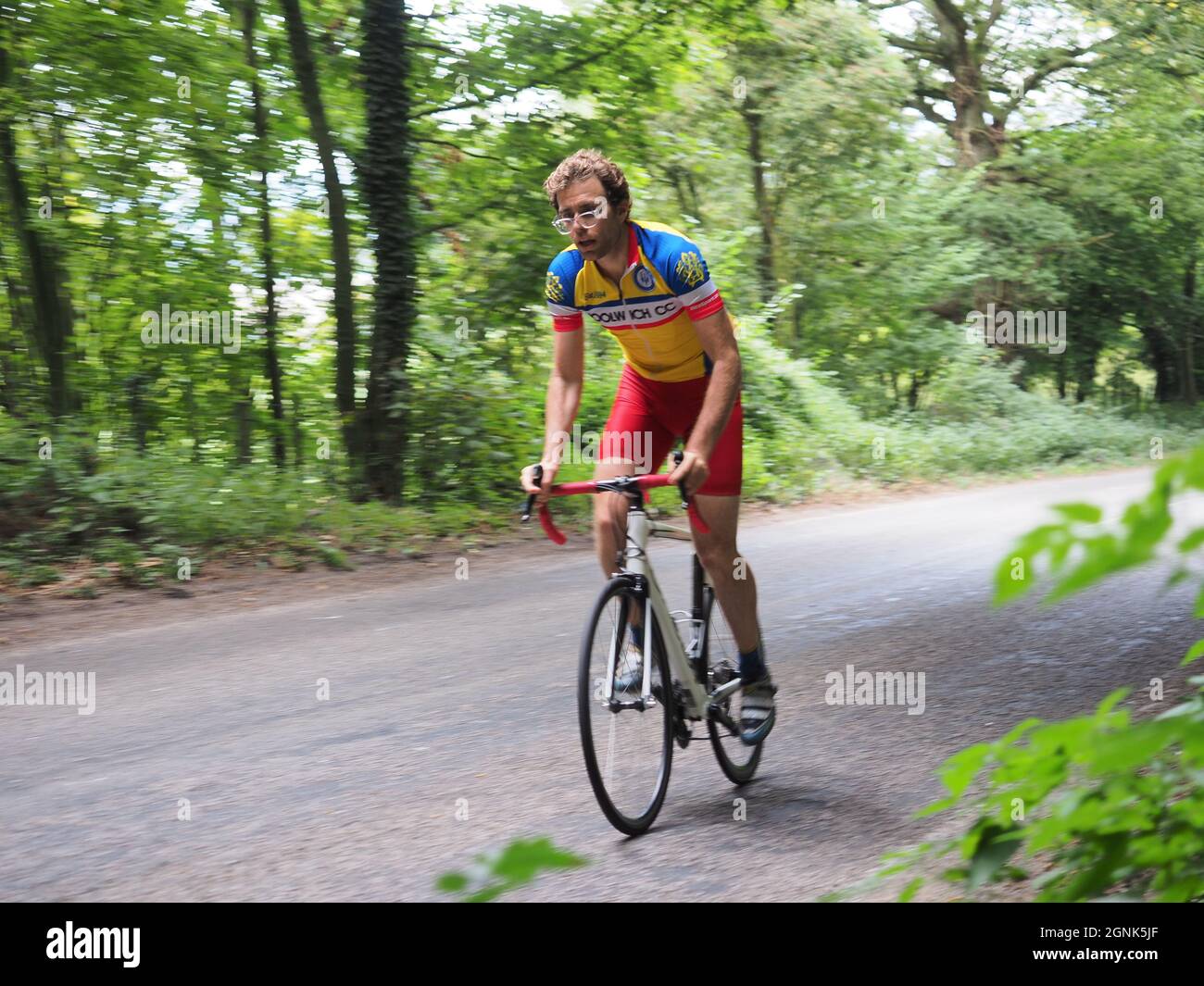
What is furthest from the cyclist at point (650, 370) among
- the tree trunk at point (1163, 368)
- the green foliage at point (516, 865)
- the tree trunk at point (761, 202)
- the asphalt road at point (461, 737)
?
the tree trunk at point (1163, 368)

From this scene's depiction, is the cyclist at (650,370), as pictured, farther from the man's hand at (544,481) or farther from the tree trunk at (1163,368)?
the tree trunk at (1163,368)

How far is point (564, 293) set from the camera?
175 inches

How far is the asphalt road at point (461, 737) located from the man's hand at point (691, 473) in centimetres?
67

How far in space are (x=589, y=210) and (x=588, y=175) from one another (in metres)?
0.12

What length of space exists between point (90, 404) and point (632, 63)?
25.7 ft

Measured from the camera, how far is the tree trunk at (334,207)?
1420 centimetres

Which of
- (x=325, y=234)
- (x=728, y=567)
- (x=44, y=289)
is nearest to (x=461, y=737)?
(x=728, y=567)

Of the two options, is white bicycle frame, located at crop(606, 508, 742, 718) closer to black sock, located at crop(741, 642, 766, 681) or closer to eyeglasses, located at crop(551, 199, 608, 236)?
black sock, located at crop(741, 642, 766, 681)

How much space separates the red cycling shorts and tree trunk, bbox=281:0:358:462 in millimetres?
9651

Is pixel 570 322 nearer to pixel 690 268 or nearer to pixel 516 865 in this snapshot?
pixel 690 268

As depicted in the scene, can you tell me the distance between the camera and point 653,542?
4.58 m

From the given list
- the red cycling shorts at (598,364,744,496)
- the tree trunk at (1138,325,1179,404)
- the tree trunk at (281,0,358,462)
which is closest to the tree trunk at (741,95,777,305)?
the tree trunk at (281,0,358,462)
